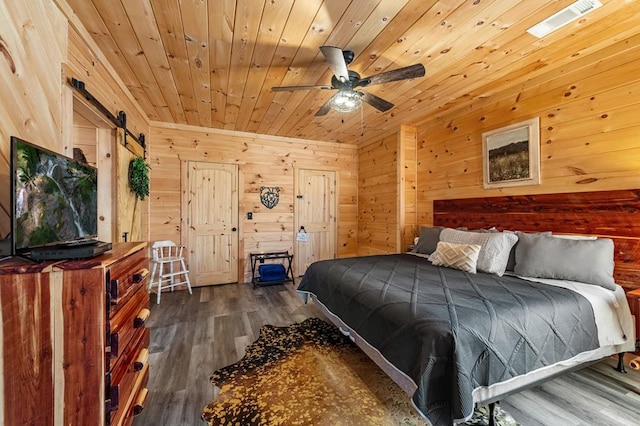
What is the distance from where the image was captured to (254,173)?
458 centimetres

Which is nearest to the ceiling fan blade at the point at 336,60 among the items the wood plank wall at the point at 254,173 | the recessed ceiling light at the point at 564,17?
the recessed ceiling light at the point at 564,17

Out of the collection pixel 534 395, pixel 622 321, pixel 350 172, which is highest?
pixel 350 172

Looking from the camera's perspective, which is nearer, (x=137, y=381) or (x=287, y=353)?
(x=137, y=381)

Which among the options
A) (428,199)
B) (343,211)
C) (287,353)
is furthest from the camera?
(343,211)

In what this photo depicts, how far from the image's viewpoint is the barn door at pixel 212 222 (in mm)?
4198

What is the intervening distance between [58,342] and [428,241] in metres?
3.39

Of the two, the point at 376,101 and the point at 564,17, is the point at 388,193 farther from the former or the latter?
the point at 564,17

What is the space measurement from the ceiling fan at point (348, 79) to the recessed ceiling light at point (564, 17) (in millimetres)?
923

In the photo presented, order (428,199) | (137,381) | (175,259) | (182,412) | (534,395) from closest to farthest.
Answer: (137,381), (182,412), (534,395), (175,259), (428,199)

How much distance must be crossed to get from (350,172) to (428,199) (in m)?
1.83

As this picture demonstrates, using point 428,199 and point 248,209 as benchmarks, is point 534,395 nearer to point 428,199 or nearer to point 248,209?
point 428,199

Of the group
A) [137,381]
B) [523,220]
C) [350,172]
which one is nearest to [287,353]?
[137,381]

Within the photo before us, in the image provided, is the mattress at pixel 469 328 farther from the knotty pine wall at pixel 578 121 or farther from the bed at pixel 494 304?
the knotty pine wall at pixel 578 121

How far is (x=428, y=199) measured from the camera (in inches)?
156
